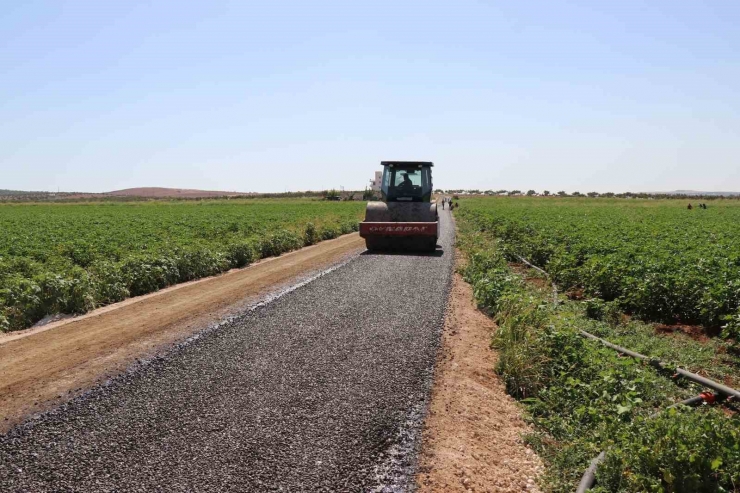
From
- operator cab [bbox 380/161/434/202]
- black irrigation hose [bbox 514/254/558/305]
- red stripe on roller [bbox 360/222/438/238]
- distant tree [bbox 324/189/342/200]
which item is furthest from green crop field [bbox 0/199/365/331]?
distant tree [bbox 324/189/342/200]

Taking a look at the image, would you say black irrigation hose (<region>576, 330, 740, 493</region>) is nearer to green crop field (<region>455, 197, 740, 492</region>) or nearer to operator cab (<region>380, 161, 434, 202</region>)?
green crop field (<region>455, 197, 740, 492</region>)

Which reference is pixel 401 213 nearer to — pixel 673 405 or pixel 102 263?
pixel 102 263

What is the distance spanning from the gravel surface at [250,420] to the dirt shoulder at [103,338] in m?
0.54

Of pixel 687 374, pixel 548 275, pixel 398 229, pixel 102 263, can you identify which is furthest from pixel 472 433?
pixel 398 229

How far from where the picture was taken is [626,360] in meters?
6.07

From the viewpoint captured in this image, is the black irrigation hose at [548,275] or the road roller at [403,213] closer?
the black irrigation hose at [548,275]

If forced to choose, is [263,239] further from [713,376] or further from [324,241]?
[713,376]

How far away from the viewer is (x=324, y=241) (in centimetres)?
2731

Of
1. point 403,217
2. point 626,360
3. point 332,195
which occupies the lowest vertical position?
point 626,360

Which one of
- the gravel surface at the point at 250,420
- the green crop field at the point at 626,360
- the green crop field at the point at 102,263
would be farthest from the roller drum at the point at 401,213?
the gravel surface at the point at 250,420

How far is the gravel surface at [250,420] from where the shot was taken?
4.37 m

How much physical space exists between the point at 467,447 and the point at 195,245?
543 inches

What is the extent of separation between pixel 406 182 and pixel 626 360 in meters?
15.0

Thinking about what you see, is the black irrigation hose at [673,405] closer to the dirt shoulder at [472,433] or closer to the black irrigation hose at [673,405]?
the black irrigation hose at [673,405]
